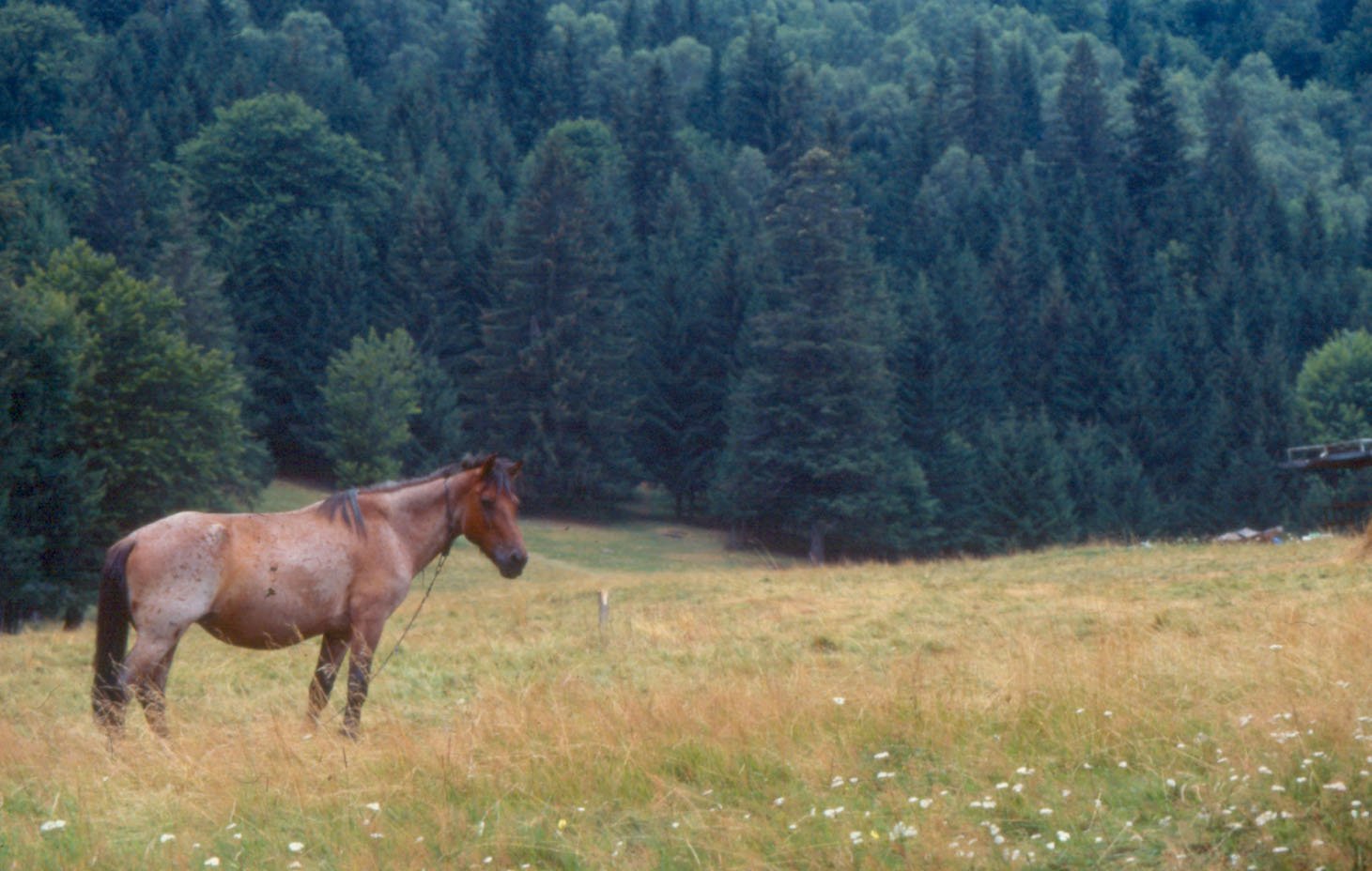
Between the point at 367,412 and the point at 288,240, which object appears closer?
the point at 367,412

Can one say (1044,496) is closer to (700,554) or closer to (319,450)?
(700,554)

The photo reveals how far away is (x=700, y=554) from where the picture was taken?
209ft

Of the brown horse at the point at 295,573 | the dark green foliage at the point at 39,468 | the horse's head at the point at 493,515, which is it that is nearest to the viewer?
the brown horse at the point at 295,573

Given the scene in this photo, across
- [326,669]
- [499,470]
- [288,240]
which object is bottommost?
[326,669]

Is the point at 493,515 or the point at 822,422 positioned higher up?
the point at 822,422

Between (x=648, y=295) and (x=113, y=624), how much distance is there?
76286mm

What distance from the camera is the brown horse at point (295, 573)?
31.9ft

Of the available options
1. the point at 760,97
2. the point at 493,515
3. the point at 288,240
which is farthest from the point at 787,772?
the point at 760,97

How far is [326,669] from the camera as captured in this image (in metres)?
10.4

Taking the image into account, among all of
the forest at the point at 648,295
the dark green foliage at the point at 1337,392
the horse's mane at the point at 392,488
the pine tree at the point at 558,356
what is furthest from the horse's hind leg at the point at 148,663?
the dark green foliage at the point at 1337,392

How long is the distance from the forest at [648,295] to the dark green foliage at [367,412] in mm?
209

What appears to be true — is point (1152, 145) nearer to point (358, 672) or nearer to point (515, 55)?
point (515, 55)

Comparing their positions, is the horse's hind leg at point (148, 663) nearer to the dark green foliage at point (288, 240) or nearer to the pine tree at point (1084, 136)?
the dark green foliage at point (288, 240)

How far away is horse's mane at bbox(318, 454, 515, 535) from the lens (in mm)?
10602
